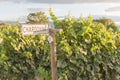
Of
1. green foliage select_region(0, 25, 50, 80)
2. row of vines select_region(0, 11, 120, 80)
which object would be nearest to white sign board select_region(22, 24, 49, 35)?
row of vines select_region(0, 11, 120, 80)

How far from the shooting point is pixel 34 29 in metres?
5.48

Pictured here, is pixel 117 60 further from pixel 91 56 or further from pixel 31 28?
pixel 31 28

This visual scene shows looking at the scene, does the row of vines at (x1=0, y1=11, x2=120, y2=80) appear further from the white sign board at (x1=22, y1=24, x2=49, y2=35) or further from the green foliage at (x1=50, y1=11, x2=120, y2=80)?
the white sign board at (x1=22, y1=24, x2=49, y2=35)

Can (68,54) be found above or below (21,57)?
above

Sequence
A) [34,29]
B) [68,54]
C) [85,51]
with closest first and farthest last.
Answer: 1. [34,29]
2. [68,54]
3. [85,51]

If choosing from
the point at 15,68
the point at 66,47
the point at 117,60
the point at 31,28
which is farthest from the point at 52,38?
the point at 117,60

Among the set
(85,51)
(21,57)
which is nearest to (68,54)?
(85,51)

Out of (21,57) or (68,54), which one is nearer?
(68,54)

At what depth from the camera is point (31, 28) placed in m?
5.48

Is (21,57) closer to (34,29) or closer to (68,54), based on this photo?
(68,54)

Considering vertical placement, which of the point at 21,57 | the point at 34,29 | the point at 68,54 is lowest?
the point at 21,57

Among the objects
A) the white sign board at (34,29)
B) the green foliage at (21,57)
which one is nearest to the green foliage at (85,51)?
the green foliage at (21,57)

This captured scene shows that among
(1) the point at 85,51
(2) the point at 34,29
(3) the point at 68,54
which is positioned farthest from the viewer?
(1) the point at 85,51

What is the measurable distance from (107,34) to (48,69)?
1236 mm
